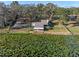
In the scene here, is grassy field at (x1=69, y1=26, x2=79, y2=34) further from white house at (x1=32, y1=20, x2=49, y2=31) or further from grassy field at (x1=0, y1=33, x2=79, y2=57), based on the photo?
white house at (x1=32, y1=20, x2=49, y2=31)

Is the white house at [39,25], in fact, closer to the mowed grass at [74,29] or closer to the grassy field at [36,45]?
the grassy field at [36,45]

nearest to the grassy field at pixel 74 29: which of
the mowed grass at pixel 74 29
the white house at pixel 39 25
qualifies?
the mowed grass at pixel 74 29

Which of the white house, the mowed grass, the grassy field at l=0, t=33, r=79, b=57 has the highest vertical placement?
the white house

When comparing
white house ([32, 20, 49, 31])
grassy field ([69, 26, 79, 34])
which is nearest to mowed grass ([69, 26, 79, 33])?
grassy field ([69, 26, 79, 34])

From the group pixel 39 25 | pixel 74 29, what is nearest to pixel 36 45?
pixel 39 25

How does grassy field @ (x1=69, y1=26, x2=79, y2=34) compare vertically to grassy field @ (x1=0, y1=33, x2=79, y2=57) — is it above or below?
above

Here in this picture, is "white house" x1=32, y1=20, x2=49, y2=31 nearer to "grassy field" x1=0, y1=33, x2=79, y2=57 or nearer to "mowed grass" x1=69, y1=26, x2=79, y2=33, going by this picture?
"grassy field" x1=0, y1=33, x2=79, y2=57

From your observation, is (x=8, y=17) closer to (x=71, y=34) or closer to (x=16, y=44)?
(x=16, y=44)

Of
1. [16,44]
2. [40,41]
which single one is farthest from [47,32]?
[16,44]
